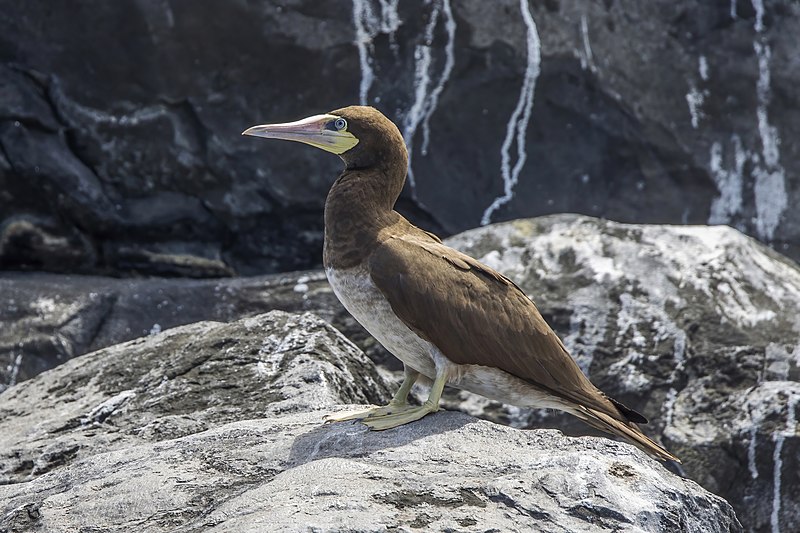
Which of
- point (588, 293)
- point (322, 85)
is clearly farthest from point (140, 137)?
point (588, 293)

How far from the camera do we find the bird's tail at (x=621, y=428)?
516 centimetres

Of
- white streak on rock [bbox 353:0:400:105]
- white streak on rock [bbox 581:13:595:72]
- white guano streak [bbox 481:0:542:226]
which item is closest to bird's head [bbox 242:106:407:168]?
white streak on rock [bbox 353:0:400:105]

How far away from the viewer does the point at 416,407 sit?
512cm

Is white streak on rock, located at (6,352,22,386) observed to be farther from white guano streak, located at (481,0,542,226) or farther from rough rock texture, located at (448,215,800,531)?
white guano streak, located at (481,0,542,226)

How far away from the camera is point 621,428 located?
5211 mm

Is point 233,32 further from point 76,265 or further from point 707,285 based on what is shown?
point 707,285

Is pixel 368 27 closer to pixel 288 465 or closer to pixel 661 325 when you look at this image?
pixel 661 325

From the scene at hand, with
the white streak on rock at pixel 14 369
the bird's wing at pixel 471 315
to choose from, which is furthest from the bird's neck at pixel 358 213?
the white streak on rock at pixel 14 369

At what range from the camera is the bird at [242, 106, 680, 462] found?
510 cm

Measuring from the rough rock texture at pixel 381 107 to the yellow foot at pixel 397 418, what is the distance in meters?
6.19

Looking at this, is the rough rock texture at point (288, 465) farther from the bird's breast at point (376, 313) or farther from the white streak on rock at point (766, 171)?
the white streak on rock at point (766, 171)

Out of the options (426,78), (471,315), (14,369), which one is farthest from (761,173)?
(471,315)

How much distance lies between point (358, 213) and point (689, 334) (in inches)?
128

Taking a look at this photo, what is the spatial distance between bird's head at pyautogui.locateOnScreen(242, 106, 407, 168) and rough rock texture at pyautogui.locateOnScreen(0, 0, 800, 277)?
5450 mm
